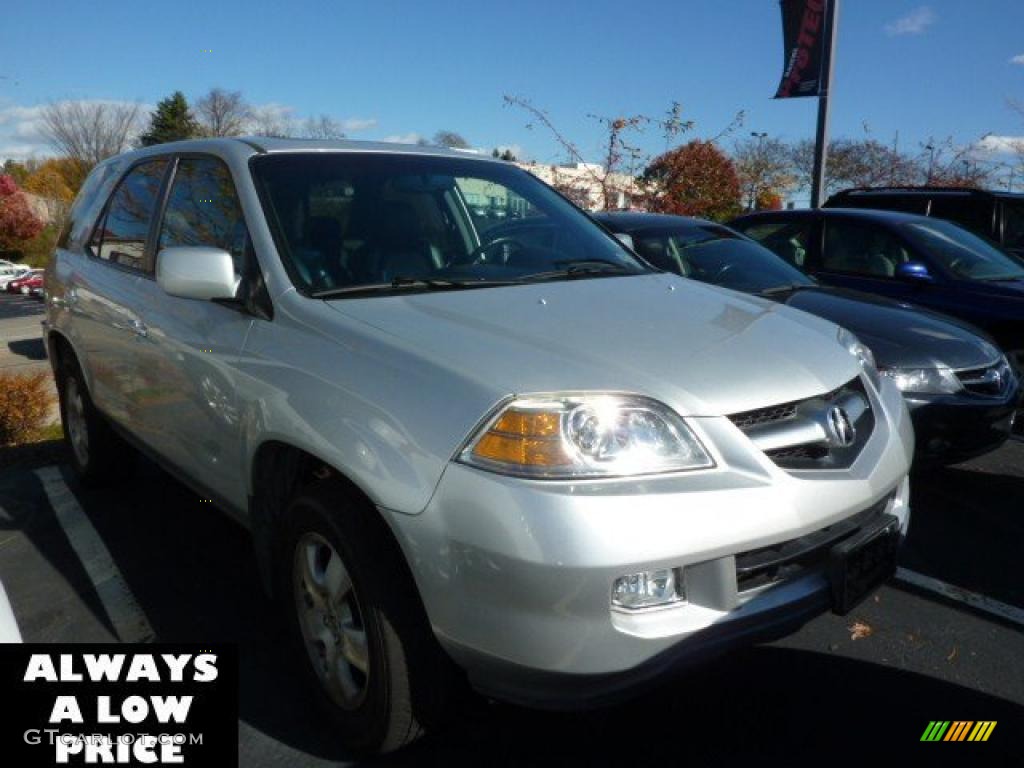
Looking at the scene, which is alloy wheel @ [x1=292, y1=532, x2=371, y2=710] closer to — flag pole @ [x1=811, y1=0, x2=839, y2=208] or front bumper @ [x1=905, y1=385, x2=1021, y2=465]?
front bumper @ [x1=905, y1=385, x2=1021, y2=465]

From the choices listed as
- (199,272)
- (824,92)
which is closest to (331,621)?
(199,272)

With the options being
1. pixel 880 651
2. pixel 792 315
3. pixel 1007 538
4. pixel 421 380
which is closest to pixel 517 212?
pixel 792 315

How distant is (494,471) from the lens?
197 cm

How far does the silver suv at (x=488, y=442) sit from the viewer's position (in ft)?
6.42

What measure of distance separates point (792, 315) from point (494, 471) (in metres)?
1.46

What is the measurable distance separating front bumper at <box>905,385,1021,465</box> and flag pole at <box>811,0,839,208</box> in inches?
281

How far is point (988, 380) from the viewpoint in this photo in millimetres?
4387

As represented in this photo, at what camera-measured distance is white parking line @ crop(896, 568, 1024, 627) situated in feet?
10.6

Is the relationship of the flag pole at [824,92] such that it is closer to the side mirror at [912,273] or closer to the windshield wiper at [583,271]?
the side mirror at [912,273]

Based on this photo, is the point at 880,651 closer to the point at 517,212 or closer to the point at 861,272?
the point at 517,212

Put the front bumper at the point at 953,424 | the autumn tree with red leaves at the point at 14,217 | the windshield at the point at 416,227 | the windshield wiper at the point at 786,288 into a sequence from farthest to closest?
the autumn tree with red leaves at the point at 14,217 < the windshield wiper at the point at 786,288 < the front bumper at the point at 953,424 < the windshield at the point at 416,227

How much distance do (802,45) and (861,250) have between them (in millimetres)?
6110

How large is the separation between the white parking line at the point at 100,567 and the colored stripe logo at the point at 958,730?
2611 millimetres

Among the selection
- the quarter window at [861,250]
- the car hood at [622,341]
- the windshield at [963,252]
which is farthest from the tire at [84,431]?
the windshield at [963,252]
